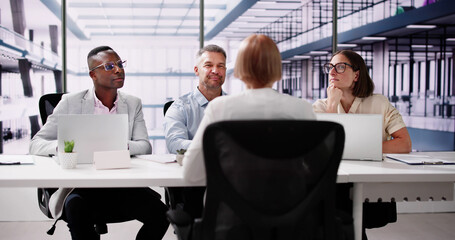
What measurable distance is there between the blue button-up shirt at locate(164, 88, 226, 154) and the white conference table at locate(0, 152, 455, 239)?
0.57 m

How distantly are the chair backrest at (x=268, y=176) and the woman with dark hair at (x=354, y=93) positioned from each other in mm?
1373

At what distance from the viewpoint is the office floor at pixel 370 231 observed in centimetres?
350

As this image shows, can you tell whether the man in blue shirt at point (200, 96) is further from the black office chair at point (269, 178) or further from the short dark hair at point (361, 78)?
the black office chair at point (269, 178)

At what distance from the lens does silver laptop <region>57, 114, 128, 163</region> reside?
2051 mm

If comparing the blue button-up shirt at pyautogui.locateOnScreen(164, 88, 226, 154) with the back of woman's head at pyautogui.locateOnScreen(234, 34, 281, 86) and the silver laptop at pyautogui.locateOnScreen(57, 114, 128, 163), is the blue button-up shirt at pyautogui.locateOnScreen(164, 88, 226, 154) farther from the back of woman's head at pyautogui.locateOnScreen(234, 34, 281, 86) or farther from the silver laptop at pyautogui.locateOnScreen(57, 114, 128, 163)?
the back of woman's head at pyautogui.locateOnScreen(234, 34, 281, 86)

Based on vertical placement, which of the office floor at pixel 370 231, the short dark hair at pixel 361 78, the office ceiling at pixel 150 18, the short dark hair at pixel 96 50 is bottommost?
the office floor at pixel 370 231

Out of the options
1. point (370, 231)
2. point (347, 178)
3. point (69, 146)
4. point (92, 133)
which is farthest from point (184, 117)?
point (370, 231)

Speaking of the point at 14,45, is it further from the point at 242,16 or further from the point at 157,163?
the point at 157,163

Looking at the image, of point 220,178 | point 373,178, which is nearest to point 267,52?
point 220,178

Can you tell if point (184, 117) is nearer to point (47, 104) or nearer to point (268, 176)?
point (47, 104)

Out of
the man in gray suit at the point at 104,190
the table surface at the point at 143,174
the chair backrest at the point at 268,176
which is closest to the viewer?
the chair backrest at the point at 268,176

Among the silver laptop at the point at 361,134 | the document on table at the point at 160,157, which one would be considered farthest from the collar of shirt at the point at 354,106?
the document on table at the point at 160,157

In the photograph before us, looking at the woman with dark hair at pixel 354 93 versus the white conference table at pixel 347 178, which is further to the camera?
the woman with dark hair at pixel 354 93

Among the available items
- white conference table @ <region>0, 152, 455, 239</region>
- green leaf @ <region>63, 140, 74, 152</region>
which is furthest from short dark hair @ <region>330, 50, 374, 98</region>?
green leaf @ <region>63, 140, 74, 152</region>
